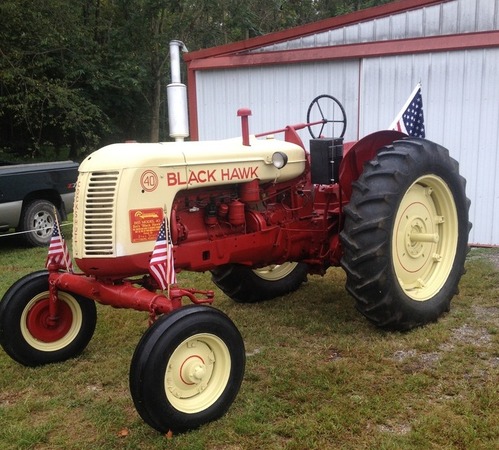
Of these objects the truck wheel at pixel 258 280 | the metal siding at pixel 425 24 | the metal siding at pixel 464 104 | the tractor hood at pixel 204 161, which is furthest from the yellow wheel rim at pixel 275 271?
the metal siding at pixel 425 24

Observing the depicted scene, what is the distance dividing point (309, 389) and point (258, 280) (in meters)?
1.78

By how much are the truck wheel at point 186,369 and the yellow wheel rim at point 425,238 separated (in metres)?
1.59

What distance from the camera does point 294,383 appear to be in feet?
Result: 11.5

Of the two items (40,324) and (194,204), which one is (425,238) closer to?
(194,204)

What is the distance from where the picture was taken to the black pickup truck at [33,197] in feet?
26.6

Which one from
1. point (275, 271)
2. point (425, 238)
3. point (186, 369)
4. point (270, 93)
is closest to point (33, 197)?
point (270, 93)

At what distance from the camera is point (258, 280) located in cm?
509

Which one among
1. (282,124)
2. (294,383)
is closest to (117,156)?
(294,383)

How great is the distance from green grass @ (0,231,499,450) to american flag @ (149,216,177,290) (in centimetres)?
78

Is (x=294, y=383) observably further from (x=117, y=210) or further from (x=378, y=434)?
(x=117, y=210)

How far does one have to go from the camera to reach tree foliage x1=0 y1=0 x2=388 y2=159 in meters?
15.8

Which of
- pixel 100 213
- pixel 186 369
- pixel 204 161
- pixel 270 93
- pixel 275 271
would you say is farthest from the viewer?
pixel 270 93

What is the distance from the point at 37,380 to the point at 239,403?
1.37 metres

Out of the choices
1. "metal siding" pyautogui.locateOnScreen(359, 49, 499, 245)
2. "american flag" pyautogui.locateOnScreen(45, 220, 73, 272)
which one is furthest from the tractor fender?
"metal siding" pyautogui.locateOnScreen(359, 49, 499, 245)
